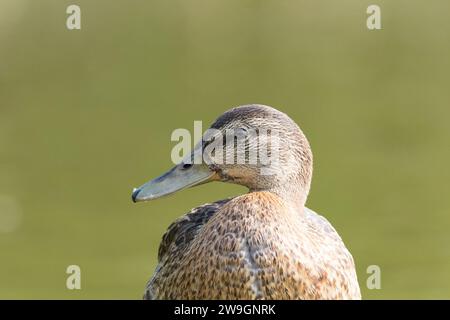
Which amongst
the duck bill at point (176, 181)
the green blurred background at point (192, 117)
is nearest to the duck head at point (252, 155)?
the duck bill at point (176, 181)

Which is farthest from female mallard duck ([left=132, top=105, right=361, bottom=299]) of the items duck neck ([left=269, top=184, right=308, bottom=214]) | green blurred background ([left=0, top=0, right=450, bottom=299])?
green blurred background ([left=0, top=0, right=450, bottom=299])

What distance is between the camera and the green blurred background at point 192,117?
947cm

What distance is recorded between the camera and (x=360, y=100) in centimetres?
1305

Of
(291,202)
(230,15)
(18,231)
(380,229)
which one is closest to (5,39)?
(230,15)

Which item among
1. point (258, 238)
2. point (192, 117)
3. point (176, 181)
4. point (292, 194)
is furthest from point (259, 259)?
point (192, 117)

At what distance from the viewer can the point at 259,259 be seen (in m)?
5.47

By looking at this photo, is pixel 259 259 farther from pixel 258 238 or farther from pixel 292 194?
pixel 292 194

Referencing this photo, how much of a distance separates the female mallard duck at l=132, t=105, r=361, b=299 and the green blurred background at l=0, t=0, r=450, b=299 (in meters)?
2.83

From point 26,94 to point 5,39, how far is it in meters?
1.80

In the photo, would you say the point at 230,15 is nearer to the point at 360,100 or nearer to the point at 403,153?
the point at 360,100

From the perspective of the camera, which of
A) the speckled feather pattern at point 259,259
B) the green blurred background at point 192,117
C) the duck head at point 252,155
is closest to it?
the speckled feather pattern at point 259,259

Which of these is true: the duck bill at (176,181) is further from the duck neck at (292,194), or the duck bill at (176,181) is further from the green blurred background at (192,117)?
the green blurred background at (192,117)

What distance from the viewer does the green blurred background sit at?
31.1ft
